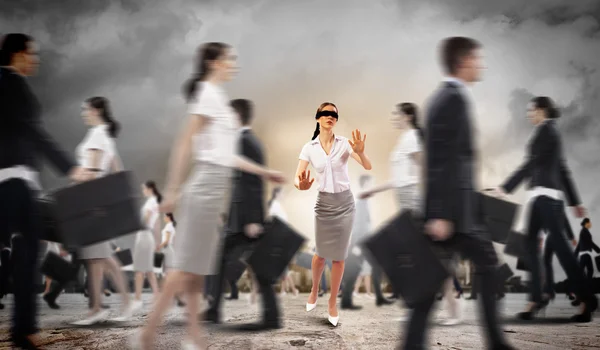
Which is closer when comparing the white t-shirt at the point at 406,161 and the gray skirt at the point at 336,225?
the gray skirt at the point at 336,225

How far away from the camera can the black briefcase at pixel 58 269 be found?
16.0 ft

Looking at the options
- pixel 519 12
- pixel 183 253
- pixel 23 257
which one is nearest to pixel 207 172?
pixel 183 253

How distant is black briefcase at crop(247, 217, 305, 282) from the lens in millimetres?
3262

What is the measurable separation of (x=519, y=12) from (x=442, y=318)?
5.17m

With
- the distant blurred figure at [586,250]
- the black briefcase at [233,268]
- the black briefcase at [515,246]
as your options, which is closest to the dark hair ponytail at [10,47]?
the black briefcase at [233,268]

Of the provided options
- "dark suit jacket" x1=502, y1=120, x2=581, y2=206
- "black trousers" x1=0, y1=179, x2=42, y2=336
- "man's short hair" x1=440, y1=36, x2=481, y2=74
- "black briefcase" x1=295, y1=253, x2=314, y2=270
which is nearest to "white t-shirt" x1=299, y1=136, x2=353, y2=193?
"dark suit jacket" x1=502, y1=120, x2=581, y2=206

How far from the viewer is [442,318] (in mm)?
4043

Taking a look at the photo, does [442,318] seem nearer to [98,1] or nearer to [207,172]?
[207,172]

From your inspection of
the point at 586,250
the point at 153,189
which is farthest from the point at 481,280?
the point at 586,250

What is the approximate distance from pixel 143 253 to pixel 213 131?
3.10 meters

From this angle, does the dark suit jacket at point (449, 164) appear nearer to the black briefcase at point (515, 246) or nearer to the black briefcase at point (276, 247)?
the black briefcase at point (276, 247)

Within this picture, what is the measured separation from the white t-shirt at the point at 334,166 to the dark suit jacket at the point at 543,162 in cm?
119

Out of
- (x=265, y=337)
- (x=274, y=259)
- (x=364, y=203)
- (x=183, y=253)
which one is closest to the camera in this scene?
(x=183, y=253)

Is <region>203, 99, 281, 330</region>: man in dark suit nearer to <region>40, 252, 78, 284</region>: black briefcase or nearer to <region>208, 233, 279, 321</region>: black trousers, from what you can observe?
<region>208, 233, 279, 321</region>: black trousers
